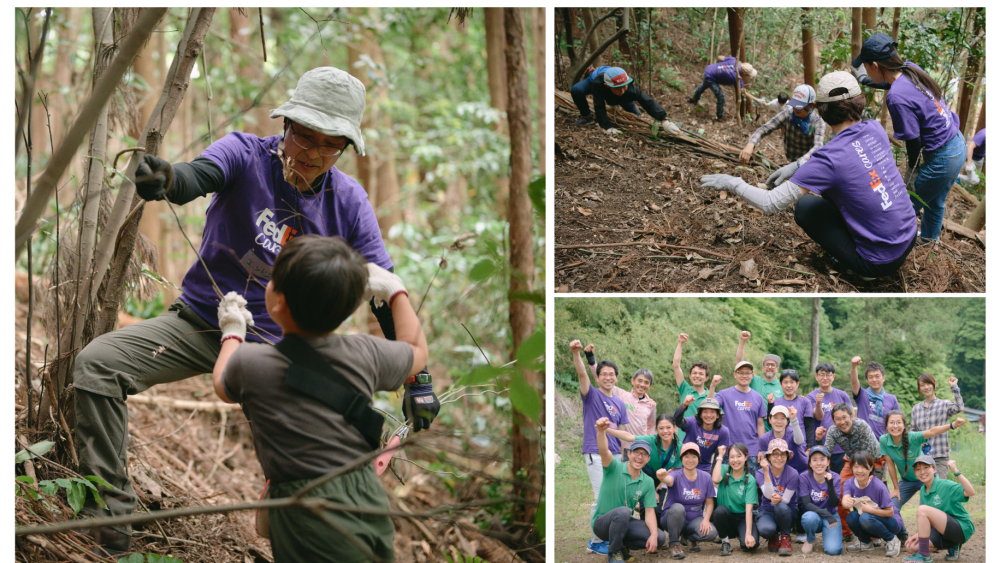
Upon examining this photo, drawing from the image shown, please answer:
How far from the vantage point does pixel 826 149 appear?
2988 mm


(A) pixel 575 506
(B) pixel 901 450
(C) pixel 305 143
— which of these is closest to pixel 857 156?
(B) pixel 901 450

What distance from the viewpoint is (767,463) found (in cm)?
316

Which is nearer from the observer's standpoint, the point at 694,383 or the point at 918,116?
the point at 694,383

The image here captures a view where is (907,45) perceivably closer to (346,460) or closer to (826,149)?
(826,149)

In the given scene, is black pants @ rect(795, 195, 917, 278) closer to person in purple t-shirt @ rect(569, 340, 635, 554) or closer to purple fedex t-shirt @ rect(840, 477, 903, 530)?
purple fedex t-shirt @ rect(840, 477, 903, 530)

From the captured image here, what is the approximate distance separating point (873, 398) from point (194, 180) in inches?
121

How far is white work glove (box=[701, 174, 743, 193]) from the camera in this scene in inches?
118

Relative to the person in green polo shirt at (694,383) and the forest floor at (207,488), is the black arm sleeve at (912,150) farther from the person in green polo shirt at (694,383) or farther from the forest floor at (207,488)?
the forest floor at (207,488)

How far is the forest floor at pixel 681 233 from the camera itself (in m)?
2.89

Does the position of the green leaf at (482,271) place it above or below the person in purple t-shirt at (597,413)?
above

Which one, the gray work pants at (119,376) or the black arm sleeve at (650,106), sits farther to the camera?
the black arm sleeve at (650,106)

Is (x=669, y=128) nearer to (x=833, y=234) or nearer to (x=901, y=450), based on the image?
(x=833, y=234)

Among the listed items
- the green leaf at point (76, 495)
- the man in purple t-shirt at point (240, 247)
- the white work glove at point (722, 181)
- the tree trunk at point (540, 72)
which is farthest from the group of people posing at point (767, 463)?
the tree trunk at point (540, 72)
